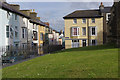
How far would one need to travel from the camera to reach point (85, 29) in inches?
1873

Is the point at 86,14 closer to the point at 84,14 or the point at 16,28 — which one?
the point at 84,14

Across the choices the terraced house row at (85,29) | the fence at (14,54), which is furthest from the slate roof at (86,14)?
the fence at (14,54)

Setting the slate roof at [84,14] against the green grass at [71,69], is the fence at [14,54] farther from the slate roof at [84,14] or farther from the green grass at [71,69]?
the slate roof at [84,14]

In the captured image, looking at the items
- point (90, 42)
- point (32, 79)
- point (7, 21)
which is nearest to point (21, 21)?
point (7, 21)

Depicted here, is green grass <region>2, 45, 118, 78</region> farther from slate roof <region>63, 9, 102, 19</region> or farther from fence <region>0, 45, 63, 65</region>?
slate roof <region>63, 9, 102, 19</region>

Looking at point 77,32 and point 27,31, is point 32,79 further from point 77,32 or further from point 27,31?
point 77,32

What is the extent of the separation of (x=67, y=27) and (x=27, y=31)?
12135mm

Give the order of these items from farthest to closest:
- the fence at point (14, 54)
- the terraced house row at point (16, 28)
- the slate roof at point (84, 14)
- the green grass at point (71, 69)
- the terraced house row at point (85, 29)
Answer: the slate roof at point (84, 14)
the terraced house row at point (85, 29)
the terraced house row at point (16, 28)
the fence at point (14, 54)
the green grass at point (71, 69)

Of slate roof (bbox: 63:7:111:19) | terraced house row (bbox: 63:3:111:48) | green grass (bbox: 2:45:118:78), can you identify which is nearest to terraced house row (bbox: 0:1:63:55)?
terraced house row (bbox: 63:3:111:48)

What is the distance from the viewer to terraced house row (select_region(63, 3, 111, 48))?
154ft

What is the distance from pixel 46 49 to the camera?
37.2m

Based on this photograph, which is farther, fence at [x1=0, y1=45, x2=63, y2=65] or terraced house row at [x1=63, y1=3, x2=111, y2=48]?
terraced house row at [x1=63, y1=3, x2=111, y2=48]

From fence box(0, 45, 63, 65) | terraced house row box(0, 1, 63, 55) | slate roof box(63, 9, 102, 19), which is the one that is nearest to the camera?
fence box(0, 45, 63, 65)

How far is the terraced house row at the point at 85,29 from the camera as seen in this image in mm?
46938
